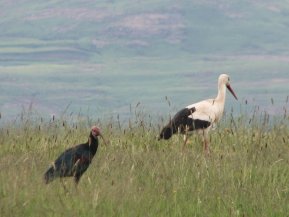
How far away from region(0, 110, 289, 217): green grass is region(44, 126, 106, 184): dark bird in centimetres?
10

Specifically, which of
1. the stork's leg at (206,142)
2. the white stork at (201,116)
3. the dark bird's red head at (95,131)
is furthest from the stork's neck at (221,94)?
the dark bird's red head at (95,131)

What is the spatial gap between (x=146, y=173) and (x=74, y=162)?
30.7 inches

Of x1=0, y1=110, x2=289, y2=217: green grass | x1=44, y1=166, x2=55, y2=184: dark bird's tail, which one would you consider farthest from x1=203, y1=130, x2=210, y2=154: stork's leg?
x1=44, y1=166, x2=55, y2=184: dark bird's tail

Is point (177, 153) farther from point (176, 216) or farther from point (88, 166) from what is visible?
point (176, 216)

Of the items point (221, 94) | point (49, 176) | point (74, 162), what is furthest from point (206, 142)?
point (49, 176)

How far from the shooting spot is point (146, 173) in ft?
36.9

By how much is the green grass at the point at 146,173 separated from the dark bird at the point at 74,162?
0.33 feet

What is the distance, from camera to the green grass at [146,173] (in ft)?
31.1

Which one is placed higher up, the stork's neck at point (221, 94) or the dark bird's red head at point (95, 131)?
the dark bird's red head at point (95, 131)

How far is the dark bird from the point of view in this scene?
34.9ft

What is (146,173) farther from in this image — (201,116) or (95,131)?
(201,116)

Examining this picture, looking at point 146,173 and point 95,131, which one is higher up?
point 95,131

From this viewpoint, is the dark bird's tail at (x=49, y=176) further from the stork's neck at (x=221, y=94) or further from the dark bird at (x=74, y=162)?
the stork's neck at (x=221, y=94)

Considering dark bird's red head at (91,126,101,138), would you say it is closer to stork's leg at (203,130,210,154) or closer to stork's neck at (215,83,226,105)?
stork's leg at (203,130,210,154)
